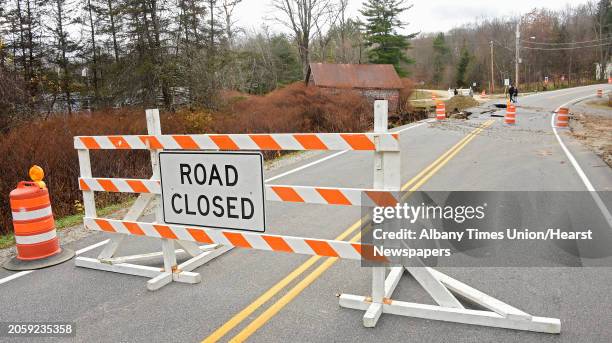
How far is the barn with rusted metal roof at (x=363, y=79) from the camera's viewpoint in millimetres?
32812

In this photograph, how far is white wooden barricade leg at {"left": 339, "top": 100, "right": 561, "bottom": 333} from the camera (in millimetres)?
3822

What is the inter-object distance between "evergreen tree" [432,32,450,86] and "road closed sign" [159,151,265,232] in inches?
4024

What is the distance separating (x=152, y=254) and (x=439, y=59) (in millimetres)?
104033

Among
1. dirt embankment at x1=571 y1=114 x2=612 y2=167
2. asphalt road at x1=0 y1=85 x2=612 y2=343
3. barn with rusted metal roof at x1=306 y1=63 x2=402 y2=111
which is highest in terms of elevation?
barn with rusted metal roof at x1=306 y1=63 x2=402 y2=111

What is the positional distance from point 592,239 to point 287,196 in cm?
441

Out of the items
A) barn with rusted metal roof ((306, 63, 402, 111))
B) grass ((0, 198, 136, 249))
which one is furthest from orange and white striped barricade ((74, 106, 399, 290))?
barn with rusted metal roof ((306, 63, 402, 111))

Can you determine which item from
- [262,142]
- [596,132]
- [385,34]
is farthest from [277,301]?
[385,34]

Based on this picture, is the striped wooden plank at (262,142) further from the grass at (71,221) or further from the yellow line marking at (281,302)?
the grass at (71,221)

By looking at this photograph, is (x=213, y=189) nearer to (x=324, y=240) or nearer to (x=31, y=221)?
(x=324, y=240)

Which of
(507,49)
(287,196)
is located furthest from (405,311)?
(507,49)

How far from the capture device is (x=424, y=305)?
13.6ft

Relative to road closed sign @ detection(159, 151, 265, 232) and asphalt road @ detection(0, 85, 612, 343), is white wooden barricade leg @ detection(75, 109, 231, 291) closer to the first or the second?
asphalt road @ detection(0, 85, 612, 343)

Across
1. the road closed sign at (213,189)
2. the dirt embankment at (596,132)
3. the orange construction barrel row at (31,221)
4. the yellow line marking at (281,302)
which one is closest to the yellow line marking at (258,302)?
the yellow line marking at (281,302)

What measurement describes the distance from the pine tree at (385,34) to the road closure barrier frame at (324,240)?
55909 mm
